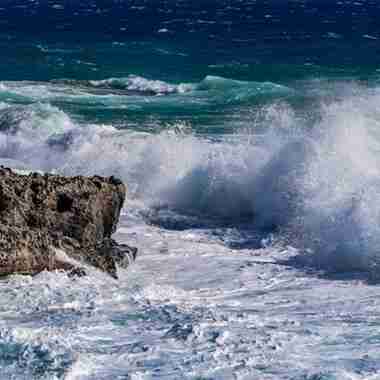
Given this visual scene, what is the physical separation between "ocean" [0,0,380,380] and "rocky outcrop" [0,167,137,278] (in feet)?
0.88

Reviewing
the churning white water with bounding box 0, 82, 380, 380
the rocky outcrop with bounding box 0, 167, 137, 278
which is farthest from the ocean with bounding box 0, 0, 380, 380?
the rocky outcrop with bounding box 0, 167, 137, 278

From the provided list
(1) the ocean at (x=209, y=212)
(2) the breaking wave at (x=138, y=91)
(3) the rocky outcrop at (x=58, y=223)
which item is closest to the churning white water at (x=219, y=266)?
(1) the ocean at (x=209, y=212)

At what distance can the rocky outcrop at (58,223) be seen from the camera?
33.4 feet

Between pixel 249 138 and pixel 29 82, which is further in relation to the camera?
pixel 29 82

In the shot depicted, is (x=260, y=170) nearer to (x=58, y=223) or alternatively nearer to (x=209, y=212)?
(x=209, y=212)

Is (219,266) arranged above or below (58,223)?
below

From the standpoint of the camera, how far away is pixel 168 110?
82.9ft

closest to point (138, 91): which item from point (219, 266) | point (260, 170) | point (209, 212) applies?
point (260, 170)

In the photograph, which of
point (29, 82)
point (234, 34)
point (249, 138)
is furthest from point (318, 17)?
point (249, 138)

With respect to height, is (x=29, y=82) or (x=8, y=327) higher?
(x=8, y=327)

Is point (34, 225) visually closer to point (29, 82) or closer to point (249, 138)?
point (249, 138)

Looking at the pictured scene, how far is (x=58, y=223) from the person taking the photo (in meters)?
11.1

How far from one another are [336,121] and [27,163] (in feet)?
19.9

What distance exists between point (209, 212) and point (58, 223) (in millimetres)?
4328
